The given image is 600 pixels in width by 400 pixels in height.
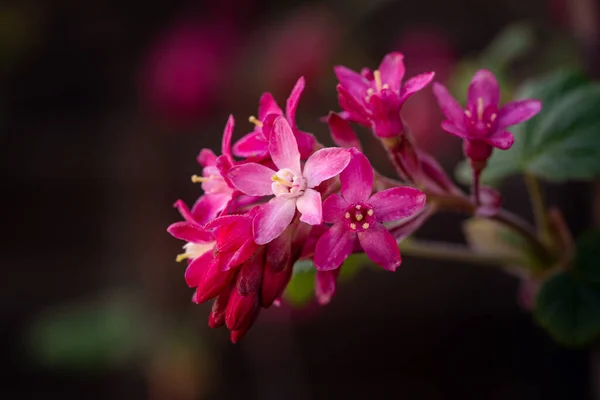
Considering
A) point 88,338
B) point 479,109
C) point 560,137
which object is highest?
point 479,109

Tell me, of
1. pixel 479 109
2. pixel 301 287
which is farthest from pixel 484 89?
pixel 301 287

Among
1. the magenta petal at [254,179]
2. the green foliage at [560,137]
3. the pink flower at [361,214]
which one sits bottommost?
the green foliage at [560,137]

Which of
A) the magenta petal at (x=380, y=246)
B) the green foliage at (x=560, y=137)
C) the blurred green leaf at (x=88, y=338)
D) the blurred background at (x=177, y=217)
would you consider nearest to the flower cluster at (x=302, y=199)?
the magenta petal at (x=380, y=246)

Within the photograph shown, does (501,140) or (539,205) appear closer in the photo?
(501,140)

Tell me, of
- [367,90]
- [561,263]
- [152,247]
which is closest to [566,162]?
[561,263]

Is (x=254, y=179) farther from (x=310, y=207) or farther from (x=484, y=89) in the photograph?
(x=484, y=89)

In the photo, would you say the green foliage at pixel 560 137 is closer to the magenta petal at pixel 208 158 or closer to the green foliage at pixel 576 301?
the green foliage at pixel 576 301
